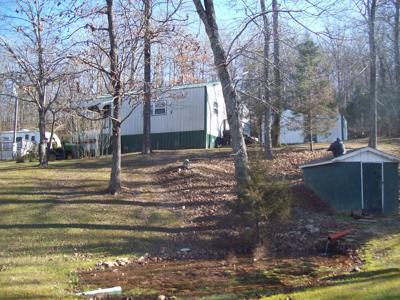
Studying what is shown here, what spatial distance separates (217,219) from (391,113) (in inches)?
1036

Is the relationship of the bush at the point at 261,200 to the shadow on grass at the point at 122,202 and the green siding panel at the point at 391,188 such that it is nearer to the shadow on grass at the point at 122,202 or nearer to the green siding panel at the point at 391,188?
the shadow on grass at the point at 122,202

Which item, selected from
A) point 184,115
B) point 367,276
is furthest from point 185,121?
point 367,276

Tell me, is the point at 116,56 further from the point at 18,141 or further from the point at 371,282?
the point at 18,141

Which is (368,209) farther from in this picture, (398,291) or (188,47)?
(398,291)

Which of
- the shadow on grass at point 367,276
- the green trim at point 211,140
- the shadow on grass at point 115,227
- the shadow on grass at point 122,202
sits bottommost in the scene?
the shadow on grass at point 367,276

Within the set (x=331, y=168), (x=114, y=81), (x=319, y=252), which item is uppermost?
(x=114, y=81)

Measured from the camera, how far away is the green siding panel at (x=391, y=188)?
52.7 ft

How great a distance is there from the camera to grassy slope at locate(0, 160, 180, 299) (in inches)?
357

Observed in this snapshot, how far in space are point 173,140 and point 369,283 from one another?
22.8 metres

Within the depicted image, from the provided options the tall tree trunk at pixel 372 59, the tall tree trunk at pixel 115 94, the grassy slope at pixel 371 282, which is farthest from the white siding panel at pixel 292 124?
the grassy slope at pixel 371 282

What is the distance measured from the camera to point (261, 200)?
38.0ft

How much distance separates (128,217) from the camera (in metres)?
13.9

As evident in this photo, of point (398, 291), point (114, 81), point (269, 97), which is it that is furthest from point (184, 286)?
point (269, 97)

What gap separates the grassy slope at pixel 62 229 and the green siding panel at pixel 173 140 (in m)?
11.7
